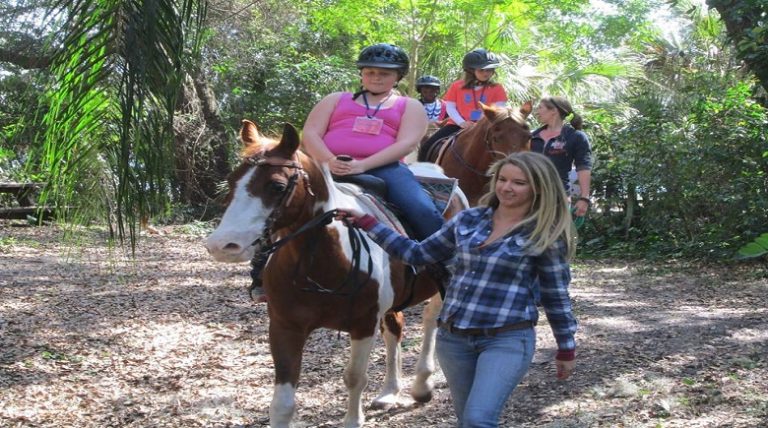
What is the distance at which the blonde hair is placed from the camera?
3535mm

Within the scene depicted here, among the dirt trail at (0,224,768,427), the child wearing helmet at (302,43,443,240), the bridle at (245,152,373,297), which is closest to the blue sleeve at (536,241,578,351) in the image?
the bridle at (245,152,373,297)

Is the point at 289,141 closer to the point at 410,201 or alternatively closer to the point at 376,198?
the point at 376,198

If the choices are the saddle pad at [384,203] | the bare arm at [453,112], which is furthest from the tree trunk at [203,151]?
the saddle pad at [384,203]

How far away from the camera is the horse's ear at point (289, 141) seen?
4289 millimetres

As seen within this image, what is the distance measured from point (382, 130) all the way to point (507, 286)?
77.6 inches

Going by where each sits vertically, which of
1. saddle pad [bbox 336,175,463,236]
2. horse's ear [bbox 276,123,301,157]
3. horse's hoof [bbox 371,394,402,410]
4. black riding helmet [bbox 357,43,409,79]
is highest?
black riding helmet [bbox 357,43,409,79]

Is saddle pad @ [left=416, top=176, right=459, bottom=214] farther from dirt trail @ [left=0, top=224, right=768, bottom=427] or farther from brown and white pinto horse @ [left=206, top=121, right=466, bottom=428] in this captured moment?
dirt trail @ [left=0, top=224, right=768, bottom=427]

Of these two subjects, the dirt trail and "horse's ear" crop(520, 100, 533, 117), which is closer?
the dirt trail

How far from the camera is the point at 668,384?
6.16m

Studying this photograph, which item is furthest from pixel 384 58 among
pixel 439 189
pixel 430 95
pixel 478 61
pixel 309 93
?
pixel 309 93

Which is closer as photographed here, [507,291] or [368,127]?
[507,291]

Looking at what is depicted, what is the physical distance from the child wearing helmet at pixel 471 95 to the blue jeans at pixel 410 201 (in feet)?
12.9

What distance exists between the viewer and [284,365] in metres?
4.62

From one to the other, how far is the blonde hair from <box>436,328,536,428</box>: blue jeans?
1.26 ft
